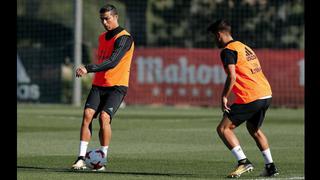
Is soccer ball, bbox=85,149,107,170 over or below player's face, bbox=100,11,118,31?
below

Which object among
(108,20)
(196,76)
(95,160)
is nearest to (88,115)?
(95,160)

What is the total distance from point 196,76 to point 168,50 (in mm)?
1340

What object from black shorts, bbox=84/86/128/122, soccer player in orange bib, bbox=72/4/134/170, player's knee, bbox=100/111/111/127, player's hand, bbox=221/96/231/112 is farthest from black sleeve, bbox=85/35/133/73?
player's hand, bbox=221/96/231/112

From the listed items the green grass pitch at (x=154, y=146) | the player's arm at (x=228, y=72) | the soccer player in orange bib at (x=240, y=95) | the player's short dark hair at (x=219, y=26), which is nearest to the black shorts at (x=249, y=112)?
the soccer player in orange bib at (x=240, y=95)

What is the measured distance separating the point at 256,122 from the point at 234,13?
33019mm

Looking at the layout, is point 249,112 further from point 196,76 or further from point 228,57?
point 196,76

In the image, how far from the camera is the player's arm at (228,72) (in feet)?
42.1

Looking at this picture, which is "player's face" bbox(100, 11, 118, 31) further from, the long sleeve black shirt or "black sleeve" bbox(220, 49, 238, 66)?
"black sleeve" bbox(220, 49, 238, 66)

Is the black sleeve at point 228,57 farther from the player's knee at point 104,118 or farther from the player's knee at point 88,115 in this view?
the player's knee at point 88,115

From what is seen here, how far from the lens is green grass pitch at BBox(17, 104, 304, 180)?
44.7ft

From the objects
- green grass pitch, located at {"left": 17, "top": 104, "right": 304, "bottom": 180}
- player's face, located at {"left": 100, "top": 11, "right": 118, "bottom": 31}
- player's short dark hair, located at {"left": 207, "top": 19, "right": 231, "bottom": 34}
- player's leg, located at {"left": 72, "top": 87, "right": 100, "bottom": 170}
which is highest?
player's face, located at {"left": 100, "top": 11, "right": 118, "bottom": 31}

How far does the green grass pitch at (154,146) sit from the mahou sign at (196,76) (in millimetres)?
5358

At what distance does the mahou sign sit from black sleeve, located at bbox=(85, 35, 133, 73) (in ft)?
74.3
